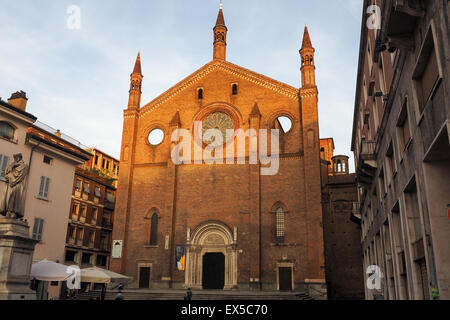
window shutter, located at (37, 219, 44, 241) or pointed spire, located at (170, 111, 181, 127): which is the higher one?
pointed spire, located at (170, 111, 181, 127)

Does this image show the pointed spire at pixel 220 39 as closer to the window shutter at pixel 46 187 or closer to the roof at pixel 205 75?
the roof at pixel 205 75

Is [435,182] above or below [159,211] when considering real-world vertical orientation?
below

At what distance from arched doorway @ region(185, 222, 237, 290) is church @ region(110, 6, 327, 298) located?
2.8 inches

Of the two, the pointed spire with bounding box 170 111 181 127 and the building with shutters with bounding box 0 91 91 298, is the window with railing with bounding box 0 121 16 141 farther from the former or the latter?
the pointed spire with bounding box 170 111 181 127

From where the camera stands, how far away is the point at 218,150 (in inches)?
1198

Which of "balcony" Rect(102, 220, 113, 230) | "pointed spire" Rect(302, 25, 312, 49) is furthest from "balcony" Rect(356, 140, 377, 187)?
"balcony" Rect(102, 220, 113, 230)

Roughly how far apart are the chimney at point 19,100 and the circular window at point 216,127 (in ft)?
42.9

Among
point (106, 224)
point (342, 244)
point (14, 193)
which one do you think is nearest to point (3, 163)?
point (14, 193)

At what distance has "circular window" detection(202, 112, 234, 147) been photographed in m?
31.0

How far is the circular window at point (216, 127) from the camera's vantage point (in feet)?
102
